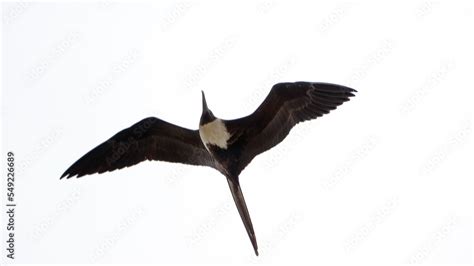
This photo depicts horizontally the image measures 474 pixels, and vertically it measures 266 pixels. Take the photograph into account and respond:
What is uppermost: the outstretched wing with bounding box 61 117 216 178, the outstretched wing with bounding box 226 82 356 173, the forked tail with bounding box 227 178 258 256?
the outstretched wing with bounding box 61 117 216 178

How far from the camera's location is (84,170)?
321 inches

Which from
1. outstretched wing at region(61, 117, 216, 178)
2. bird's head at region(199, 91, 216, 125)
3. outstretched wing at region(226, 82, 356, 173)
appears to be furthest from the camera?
outstretched wing at region(61, 117, 216, 178)

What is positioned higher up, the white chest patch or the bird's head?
the bird's head

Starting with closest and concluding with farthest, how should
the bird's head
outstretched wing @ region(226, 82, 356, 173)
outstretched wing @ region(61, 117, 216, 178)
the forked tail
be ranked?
the forked tail, outstretched wing @ region(226, 82, 356, 173), the bird's head, outstretched wing @ region(61, 117, 216, 178)

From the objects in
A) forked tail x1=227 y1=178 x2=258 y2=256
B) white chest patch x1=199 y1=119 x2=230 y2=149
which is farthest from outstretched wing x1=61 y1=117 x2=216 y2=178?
forked tail x1=227 y1=178 x2=258 y2=256

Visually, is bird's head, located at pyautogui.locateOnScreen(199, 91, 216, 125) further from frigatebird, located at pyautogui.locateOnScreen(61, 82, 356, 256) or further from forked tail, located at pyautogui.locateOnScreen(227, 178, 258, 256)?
forked tail, located at pyautogui.locateOnScreen(227, 178, 258, 256)

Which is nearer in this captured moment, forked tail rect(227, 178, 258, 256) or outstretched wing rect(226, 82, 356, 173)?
forked tail rect(227, 178, 258, 256)

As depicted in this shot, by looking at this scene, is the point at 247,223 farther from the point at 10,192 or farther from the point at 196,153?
the point at 10,192

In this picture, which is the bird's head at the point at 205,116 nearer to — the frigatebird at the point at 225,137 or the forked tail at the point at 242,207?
the frigatebird at the point at 225,137

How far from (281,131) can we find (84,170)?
2084 mm

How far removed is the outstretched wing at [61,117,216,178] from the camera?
8156 millimetres

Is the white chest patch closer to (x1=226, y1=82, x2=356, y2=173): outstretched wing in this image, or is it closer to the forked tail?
(x1=226, y1=82, x2=356, y2=173): outstretched wing

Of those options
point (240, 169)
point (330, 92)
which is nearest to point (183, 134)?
point (240, 169)

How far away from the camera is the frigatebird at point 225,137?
795cm
